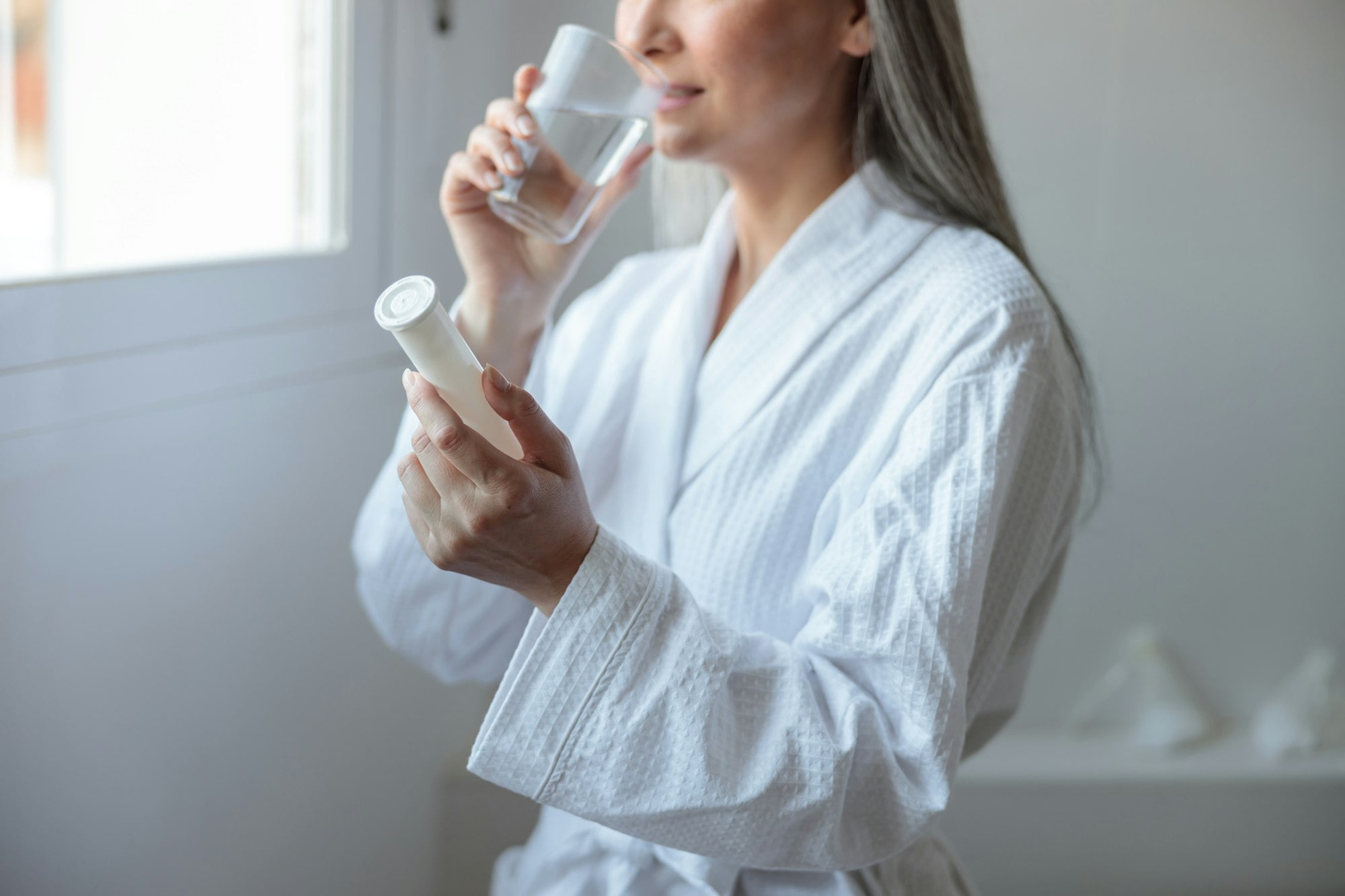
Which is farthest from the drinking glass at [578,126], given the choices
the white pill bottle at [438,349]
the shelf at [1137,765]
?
the shelf at [1137,765]

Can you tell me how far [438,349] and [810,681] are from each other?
1.17 ft

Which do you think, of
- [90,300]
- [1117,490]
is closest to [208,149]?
[90,300]

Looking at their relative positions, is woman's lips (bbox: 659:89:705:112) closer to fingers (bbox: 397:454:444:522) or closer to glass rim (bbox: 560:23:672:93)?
glass rim (bbox: 560:23:672:93)

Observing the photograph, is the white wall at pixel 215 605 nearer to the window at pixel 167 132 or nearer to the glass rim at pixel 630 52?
the window at pixel 167 132

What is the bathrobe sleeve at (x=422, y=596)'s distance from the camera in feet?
3.51

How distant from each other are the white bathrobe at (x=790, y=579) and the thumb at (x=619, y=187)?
0.37 feet

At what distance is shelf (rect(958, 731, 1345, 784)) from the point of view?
175cm

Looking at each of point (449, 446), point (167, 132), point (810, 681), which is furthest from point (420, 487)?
point (167, 132)

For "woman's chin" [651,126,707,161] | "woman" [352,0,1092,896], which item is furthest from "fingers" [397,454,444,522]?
"woman's chin" [651,126,707,161]

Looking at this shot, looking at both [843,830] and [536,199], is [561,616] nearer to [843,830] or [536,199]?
[843,830]

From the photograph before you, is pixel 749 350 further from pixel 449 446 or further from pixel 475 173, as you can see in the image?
pixel 449 446

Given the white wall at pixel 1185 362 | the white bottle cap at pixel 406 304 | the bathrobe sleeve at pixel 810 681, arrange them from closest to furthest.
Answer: the white bottle cap at pixel 406 304, the bathrobe sleeve at pixel 810 681, the white wall at pixel 1185 362

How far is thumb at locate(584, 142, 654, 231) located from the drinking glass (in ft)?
0.30

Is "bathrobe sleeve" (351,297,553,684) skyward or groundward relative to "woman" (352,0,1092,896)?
groundward
